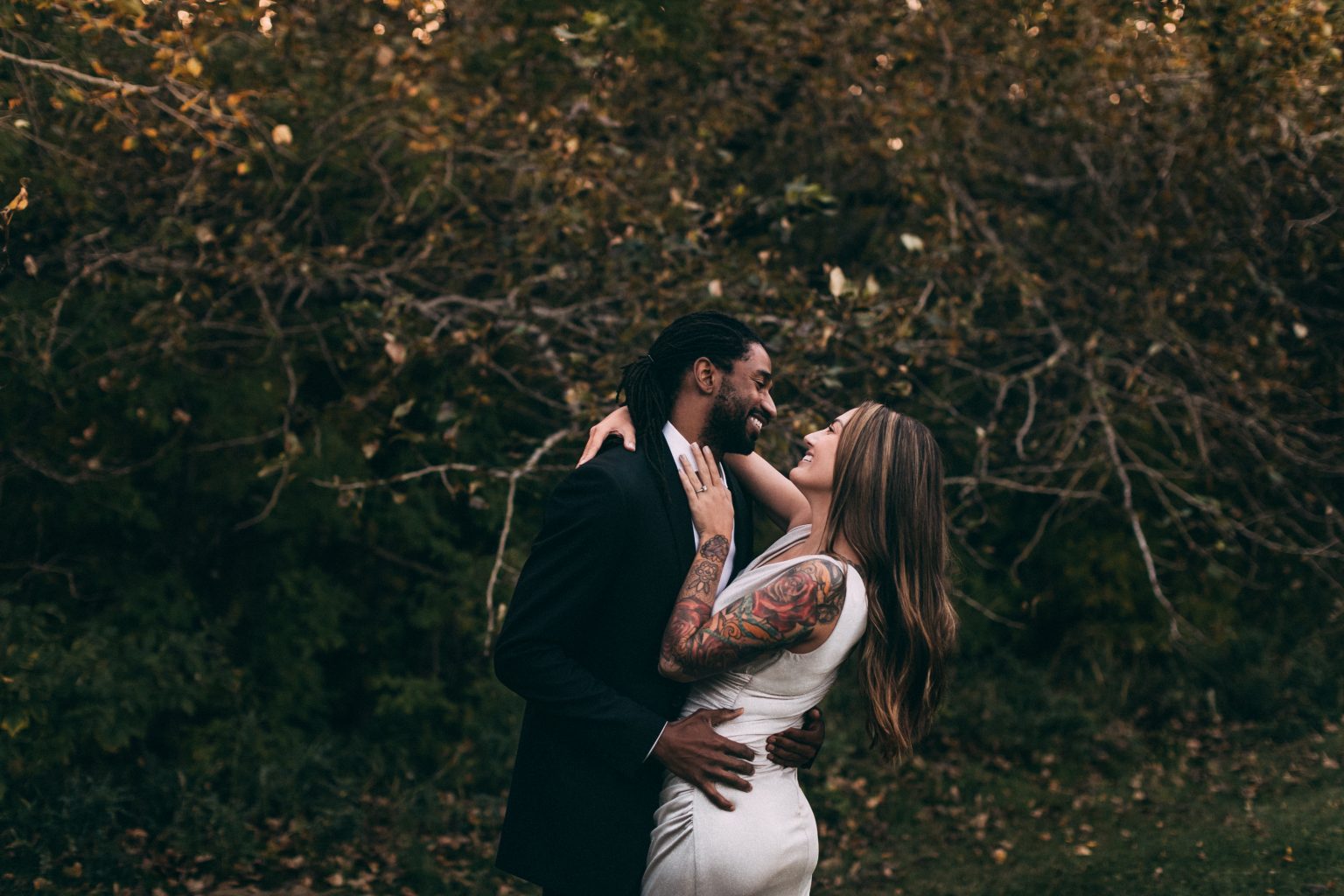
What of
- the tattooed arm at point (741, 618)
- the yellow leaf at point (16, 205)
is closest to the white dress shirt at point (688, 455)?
the tattooed arm at point (741, 618)

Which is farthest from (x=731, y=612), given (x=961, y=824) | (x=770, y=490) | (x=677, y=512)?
(x=961, y=824)

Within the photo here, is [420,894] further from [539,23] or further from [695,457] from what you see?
[539,23]

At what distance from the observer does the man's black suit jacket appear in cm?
281

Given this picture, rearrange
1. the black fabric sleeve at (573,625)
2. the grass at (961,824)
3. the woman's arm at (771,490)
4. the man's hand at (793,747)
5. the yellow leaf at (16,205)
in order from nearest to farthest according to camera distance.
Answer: the black fabric sleeve at (573,625) → the man's hand at (793,747) → the woman's arm at (771,490) → the yellow leaf at (16,205) → the grass at (961,824)

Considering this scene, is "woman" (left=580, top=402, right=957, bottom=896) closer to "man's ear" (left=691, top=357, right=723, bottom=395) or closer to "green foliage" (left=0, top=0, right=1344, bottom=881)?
"man's ear" (left=691, top=357, right=723, bottom=395)

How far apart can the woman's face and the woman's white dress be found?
0.25m

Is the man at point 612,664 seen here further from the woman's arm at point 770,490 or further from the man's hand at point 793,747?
the woman's arm at point 770,490

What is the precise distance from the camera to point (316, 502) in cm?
700

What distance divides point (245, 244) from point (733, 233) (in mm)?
2628

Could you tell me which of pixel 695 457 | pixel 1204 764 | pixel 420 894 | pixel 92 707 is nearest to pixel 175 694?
pixel 92 707

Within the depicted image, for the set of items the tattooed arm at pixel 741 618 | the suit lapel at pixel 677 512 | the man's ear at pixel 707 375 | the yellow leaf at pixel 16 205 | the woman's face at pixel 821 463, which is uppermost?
the yellow leaf at pixel 16 205

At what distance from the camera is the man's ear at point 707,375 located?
3.11 meters

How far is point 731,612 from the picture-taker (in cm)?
285

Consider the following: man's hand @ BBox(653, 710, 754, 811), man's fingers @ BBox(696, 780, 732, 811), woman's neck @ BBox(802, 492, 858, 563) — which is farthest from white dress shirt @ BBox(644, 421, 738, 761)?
man's fingers @ BBox(696, 780, 732, 811)
